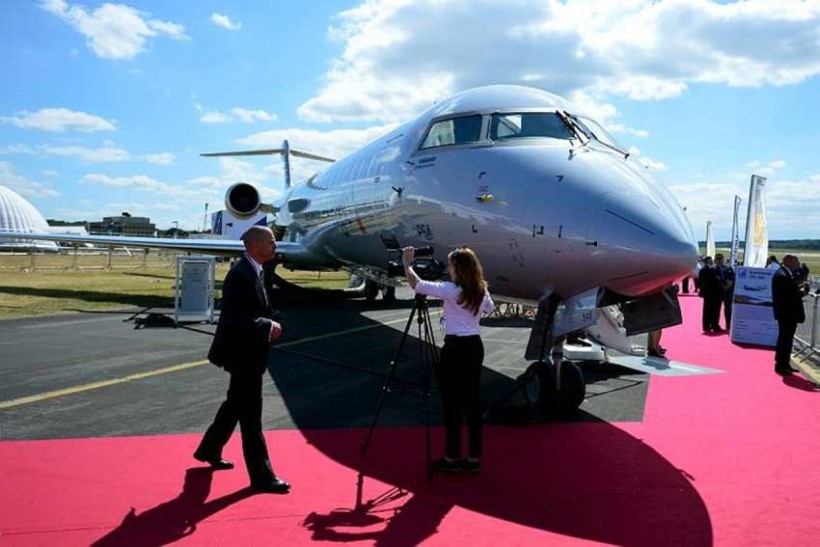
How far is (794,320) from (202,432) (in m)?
9.16

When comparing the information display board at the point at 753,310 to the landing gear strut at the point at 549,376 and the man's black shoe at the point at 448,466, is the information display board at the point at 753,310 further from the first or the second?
the man's black shoe at the point at 448,466

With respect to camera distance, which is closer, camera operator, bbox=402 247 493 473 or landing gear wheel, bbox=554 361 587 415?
camera operator, bbox=402 247 493 473

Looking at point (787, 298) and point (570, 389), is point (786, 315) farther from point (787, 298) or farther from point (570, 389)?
point (570, 389)

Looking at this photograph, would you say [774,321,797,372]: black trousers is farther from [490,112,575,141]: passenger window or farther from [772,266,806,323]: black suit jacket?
[490,112,575,141]: passenger window

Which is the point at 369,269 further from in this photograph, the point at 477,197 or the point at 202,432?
the point at 202,432

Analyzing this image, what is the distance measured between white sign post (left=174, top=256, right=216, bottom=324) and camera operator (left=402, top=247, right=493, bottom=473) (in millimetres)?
10847

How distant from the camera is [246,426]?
15.5 ft

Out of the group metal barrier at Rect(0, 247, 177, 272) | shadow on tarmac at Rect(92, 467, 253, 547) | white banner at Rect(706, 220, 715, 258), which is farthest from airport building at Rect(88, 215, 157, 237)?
shadow on tarmac at Rect(92, 467, 253, 547)

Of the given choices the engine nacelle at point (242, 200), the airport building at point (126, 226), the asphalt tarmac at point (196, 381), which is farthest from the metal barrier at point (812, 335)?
the airport building at point (126, 226)

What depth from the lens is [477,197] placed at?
6.88 m

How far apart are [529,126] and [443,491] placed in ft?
13.9

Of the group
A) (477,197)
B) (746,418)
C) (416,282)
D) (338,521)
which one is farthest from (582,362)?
(338,521)

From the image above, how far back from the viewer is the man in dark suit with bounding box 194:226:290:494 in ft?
15.2

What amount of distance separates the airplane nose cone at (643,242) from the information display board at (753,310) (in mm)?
9638
